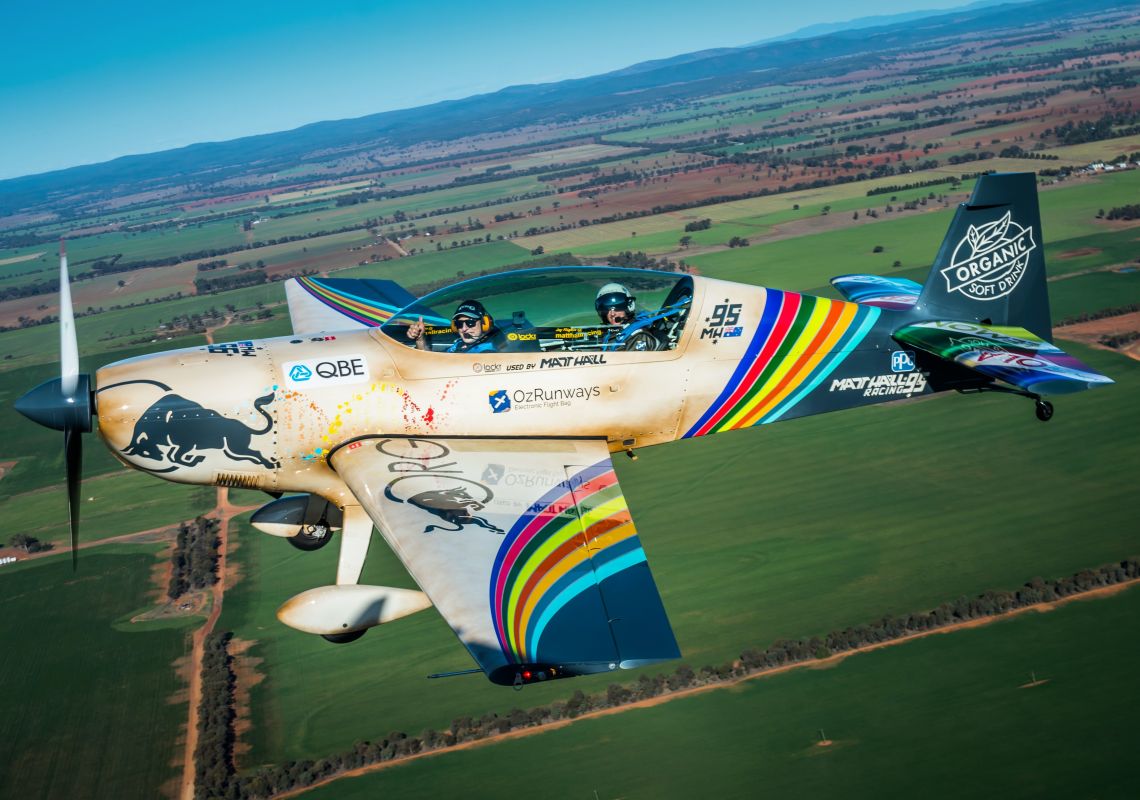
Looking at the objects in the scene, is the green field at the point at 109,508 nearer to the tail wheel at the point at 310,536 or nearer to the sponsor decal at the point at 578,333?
the tail wheel at the point at 310,536

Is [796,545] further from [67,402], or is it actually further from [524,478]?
[67,402]

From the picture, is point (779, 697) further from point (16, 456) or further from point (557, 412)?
point (16, 456)

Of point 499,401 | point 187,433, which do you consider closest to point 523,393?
point 499,401

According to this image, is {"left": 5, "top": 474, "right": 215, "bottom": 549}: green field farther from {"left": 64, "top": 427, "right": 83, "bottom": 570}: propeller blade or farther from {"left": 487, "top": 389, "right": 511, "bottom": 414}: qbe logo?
{"left": 487, "top": 389, "right": 511, "bottom": 414}: qbe logo

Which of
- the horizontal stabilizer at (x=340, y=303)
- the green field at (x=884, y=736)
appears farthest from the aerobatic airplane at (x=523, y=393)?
the green field at (x=884, y=736)

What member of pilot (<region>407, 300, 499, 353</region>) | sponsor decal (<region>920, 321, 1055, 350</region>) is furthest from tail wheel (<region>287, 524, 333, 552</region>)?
sponsor decal (<region>920, 321, 1055, 350</region>)

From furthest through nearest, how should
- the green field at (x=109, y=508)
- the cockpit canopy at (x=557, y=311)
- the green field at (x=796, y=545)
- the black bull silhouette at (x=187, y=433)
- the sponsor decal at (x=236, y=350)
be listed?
the green field at (x=109, y=508) → the green field at (x=796, y=545) → the cockpit canopy at (x=557, y=311) → the sponsor decal at (x=236, y=350) → the black bull silhouette at (x=187, y=433)
